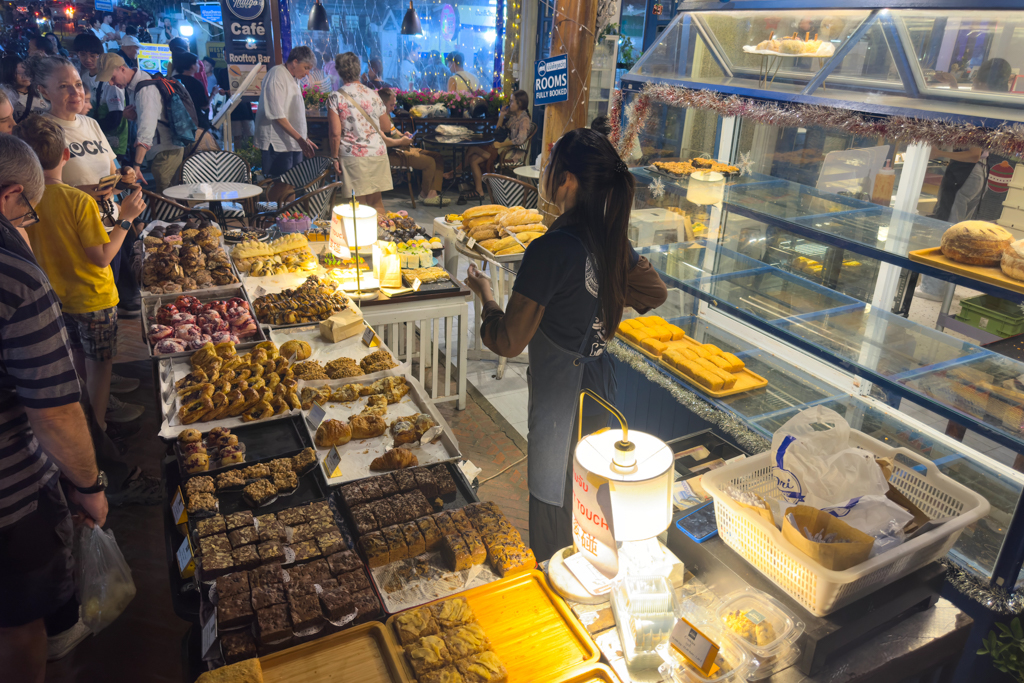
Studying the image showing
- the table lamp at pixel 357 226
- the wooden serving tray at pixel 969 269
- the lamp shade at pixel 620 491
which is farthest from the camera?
the table lamp at pixel 357 226

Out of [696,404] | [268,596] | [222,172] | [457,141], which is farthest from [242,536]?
[457,141]

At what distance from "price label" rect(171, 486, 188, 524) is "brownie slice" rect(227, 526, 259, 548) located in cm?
27

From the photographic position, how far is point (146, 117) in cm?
775

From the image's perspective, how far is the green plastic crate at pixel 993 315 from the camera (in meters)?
2.52

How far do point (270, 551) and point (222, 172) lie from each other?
22.5 feet

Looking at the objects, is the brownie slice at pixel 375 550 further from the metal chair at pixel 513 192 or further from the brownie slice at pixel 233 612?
the metal chair at pixel 513 192

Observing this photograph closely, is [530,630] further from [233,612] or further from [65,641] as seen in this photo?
[65,641]

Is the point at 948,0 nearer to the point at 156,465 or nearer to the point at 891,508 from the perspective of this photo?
the point at 891,508

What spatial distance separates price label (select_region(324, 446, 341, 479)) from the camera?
268 cm

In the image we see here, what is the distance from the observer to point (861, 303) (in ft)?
10.9

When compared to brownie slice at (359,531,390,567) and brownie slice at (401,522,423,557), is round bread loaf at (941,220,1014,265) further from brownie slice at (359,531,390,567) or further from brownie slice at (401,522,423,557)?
brownie slice at (359,531,390,567)

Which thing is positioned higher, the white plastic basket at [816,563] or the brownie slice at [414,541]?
the white plastic basket at [816,563]

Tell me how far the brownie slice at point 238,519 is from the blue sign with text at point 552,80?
11.6 feet

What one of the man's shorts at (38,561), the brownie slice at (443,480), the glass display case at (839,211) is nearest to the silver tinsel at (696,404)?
the glass display case at (839,211)
